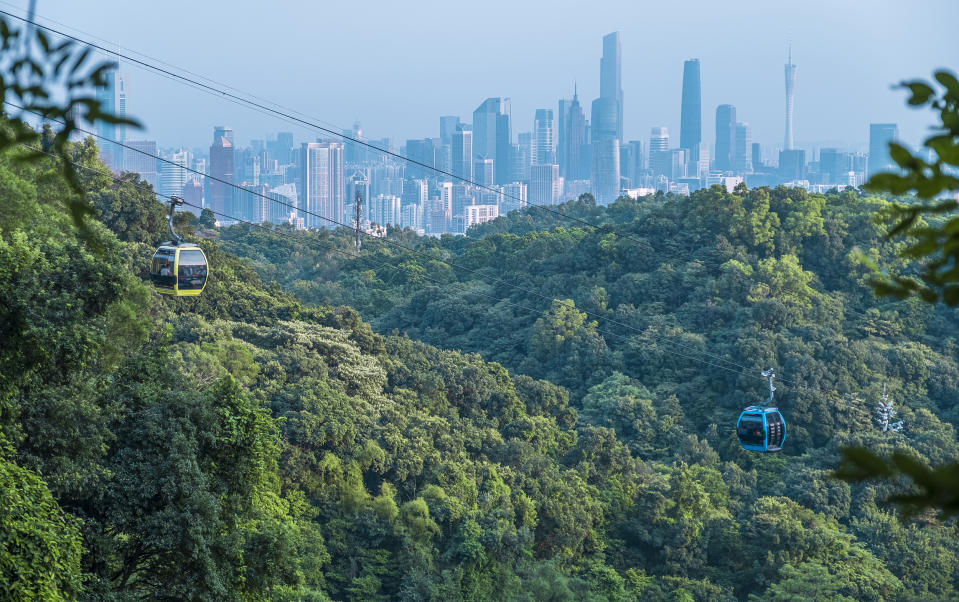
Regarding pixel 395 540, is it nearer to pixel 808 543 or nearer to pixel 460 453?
pixel 460 453

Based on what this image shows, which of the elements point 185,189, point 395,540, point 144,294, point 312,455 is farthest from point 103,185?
point 185,189

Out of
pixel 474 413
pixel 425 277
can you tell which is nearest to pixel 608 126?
pixel 425 277

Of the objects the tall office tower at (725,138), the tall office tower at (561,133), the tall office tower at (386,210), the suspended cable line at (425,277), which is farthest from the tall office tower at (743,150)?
the suspended cable line at (425,277)

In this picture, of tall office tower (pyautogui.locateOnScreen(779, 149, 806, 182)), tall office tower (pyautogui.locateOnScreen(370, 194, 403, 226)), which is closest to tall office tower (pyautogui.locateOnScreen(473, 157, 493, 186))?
tall office tower (pyautogui.locateOnScreen(370, 194, 403, 226))

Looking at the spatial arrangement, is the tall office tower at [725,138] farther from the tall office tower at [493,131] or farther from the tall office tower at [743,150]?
the tall office tower at [493,131]

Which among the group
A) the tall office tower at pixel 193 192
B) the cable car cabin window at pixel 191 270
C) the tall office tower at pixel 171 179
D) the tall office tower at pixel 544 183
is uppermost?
the tall office tower at pixel 544 183

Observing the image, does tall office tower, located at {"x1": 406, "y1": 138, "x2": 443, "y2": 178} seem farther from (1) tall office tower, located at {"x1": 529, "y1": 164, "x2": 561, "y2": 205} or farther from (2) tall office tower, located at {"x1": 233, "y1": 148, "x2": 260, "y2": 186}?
(2) tall office tower, located at {"x1": 233, "y1": 148, "x2": 260, "y2": 186}
